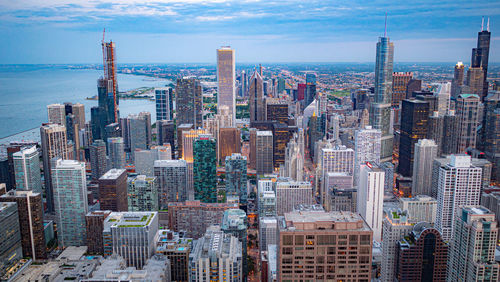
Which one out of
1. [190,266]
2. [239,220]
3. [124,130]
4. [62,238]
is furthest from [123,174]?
[124,130]

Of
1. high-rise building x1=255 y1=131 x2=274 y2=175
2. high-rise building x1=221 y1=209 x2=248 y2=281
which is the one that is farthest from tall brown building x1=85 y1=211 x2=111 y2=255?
high-rise building x1=255 y1=131 x2=274 y2=175

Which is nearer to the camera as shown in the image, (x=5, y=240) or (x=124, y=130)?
(x=5, y=240)

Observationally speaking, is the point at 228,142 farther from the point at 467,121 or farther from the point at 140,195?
the point at 467,121

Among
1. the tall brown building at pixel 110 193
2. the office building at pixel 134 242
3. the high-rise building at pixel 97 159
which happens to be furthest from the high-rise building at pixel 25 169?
the office building at pixel 134 242

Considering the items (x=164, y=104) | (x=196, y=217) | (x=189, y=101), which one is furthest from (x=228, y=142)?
(x=196, y=217)

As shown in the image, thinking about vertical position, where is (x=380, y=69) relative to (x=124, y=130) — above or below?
above

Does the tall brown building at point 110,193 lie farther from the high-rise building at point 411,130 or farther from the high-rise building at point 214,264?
the high-rise building at point 411,130

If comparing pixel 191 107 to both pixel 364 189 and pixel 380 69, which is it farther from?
pixel 364 189
